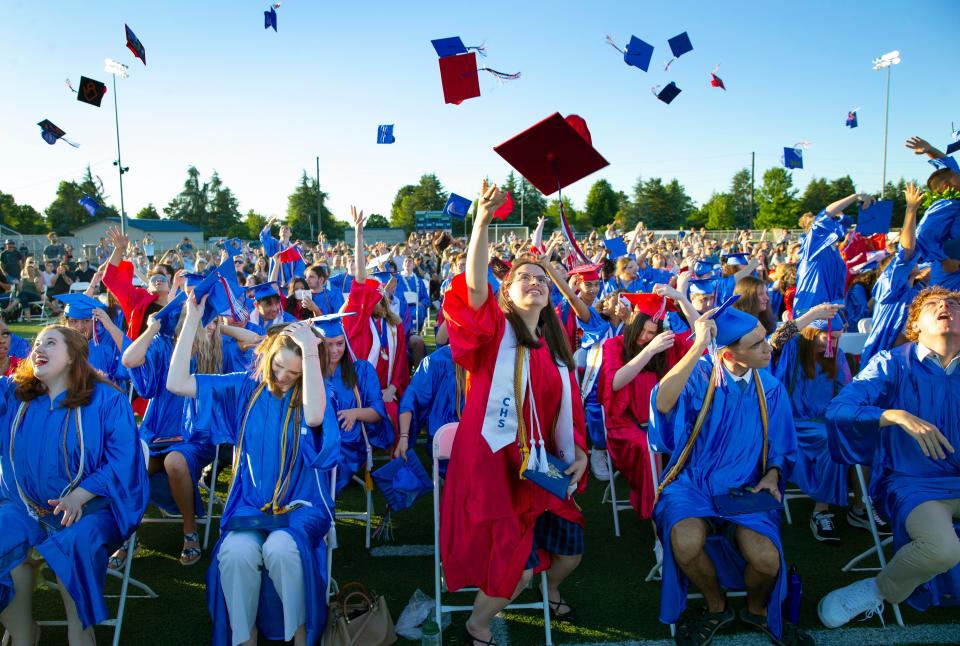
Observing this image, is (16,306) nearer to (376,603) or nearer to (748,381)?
(376,603)

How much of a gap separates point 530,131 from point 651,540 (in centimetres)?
307

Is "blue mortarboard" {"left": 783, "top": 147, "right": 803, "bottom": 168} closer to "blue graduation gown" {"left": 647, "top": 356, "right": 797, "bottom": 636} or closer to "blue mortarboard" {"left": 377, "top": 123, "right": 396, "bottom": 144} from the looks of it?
"blue mortarboard" {"left": 377, "top": 123, "right": 396, "bottom": 144}

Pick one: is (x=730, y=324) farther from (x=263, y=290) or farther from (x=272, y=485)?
(x=263, y=290)

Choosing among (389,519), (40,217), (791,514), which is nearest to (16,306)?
(389,519)

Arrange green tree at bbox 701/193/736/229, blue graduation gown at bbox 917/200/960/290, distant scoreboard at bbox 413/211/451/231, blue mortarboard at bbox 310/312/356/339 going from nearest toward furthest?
blue mortarboard at bbox 310/312/356/339 < blue graduation gown at bbox 917/200/960/290 < distant scoreboard at bbox 413/211/451/231 < green tree at bbox 701/193/736/229

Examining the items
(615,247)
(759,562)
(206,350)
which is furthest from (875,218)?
(206,350)

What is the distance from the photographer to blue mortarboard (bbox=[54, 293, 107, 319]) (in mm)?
4512

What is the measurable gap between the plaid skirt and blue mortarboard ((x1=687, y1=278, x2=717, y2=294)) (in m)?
2.85

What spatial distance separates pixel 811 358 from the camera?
4.80 metres

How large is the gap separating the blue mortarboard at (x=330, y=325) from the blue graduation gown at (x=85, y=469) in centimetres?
115

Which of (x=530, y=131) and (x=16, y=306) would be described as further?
(x=16, y=306)

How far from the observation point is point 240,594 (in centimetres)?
296

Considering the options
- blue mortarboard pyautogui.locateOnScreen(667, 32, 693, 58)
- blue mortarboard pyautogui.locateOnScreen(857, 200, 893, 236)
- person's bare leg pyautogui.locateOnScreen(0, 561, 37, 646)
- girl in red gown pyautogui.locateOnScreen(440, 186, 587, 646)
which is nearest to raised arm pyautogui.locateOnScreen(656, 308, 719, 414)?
girl in red gown pyautogui.locateOnScreen(440, 186, 587, 646)

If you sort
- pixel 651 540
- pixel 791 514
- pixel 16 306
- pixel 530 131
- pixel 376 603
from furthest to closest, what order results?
pixel 16 306 < pixel 791 514 < pixel 651 540 < pixel 530 131 < pixel 376 603
